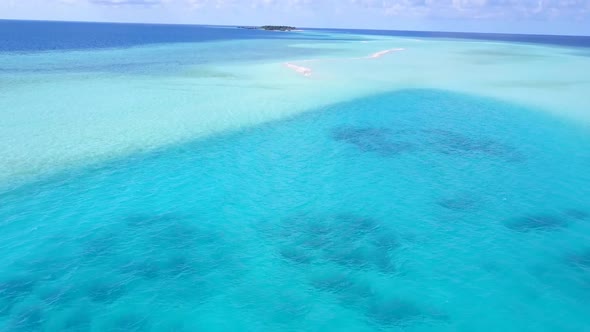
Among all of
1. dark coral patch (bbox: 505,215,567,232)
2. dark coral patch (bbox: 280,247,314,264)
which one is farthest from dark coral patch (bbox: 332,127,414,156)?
dark coral patch (bbox: 280,247,314,264)

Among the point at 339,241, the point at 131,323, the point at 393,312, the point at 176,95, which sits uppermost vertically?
the point at 176,95

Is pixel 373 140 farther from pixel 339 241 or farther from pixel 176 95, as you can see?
pixel 176 95

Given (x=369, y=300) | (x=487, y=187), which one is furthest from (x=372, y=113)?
(x=369, y=300)

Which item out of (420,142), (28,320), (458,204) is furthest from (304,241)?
(420,142)

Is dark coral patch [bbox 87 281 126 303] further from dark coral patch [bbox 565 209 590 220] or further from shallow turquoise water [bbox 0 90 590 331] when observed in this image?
dark coral patch [bbox 565 209 590 220]

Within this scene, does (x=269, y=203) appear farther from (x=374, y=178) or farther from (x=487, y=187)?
(x=487, y=187)

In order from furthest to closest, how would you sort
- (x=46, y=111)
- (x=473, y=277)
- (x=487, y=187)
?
(x=46, y=111), (x=487, y=187), (x=473, y=277)

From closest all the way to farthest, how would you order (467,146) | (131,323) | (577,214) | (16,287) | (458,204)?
(131,323), (16,287), (577,214), (458,204), (467,146)
